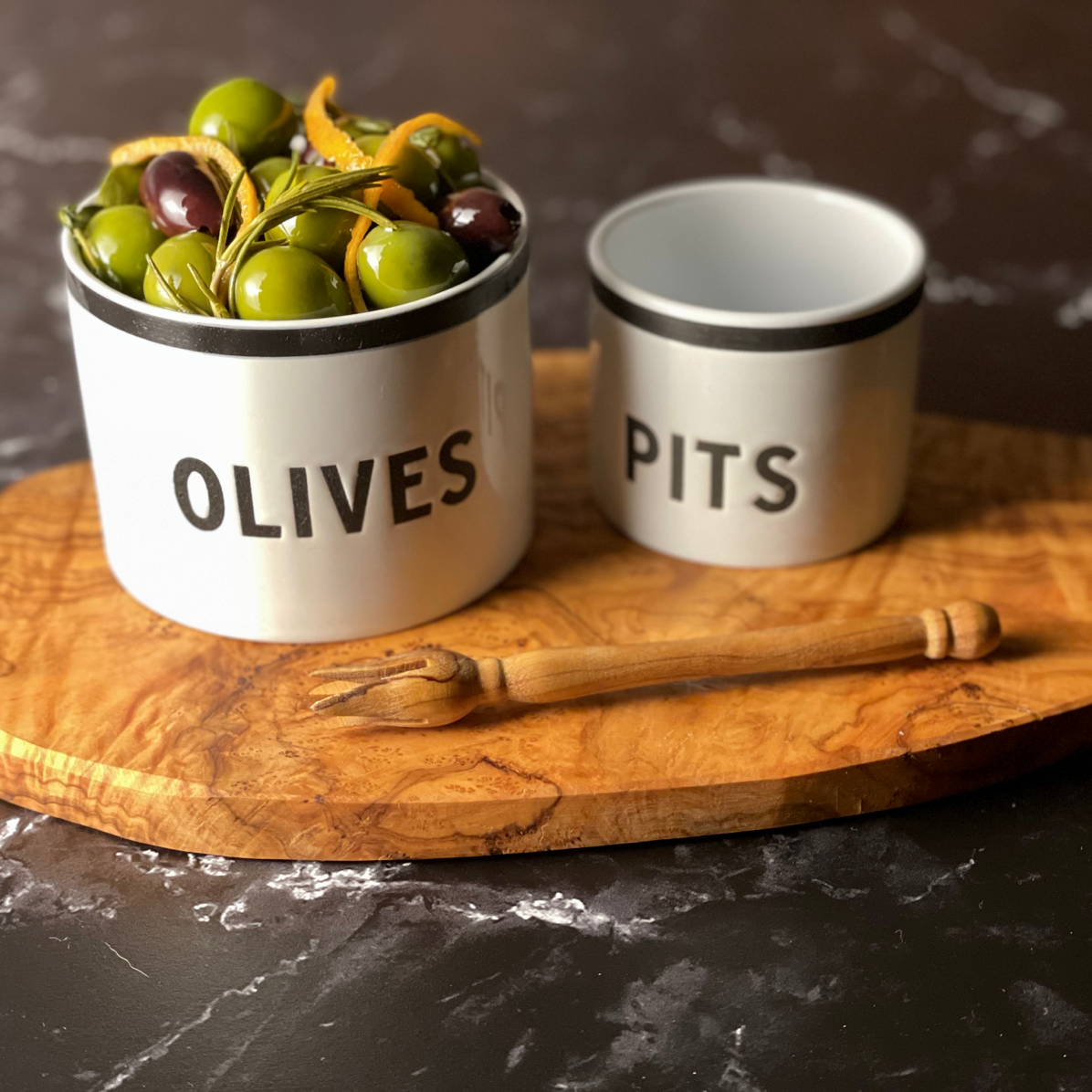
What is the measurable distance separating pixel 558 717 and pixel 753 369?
217mm

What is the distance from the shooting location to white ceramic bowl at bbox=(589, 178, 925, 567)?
34.9 inches

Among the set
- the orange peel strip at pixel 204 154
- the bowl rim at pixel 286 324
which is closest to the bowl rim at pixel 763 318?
the bowl rim at pixel 286 324

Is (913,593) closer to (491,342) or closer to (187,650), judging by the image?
(491,342)

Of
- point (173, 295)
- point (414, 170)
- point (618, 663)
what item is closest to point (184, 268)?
point (173, 295)

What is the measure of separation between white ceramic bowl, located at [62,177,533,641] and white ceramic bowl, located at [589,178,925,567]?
7 centimetres

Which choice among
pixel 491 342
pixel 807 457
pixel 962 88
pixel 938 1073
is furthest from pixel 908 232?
pixel 962 88

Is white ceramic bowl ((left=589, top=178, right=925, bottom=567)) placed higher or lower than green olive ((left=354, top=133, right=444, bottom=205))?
lower

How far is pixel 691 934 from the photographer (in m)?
0.75

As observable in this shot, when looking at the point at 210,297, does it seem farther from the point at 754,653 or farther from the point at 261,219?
the point at 754,653

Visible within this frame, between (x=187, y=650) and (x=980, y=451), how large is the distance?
53 centimetres

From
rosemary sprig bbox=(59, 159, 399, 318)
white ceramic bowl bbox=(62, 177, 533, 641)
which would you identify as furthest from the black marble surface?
rosemary sprig bbox=(59, 159, 399, 318)

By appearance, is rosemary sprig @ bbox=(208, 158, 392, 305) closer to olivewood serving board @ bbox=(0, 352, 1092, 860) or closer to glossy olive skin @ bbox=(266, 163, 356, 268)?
glossy olive skin @ bbox=(266, 163, 356, 268)

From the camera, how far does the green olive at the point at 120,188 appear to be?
88 cm

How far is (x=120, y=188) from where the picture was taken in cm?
88
